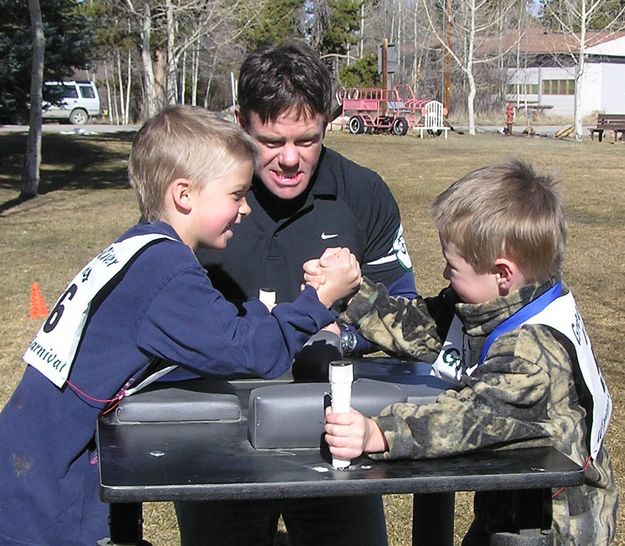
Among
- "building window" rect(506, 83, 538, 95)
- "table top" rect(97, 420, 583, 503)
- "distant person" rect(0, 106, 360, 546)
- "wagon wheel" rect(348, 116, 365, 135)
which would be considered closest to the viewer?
"table top" rect(97, 420, 583, 503)

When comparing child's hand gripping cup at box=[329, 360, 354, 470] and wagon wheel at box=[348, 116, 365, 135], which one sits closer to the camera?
child's hand gripping cup at box=[329, 360, 354, 470]

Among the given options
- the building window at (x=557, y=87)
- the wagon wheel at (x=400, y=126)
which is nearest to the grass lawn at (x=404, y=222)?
the wagon wheel at (x=400, y=126)

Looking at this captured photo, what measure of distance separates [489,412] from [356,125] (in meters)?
36.8

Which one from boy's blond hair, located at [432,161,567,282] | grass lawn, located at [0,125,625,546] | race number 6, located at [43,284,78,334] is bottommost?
grass lawn, located at [0,125,625,546]

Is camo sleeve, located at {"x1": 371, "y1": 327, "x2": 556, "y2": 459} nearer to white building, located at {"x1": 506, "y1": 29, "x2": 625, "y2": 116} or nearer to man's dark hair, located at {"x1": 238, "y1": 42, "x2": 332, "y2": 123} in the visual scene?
man's dark hair, located at {"x1": 238, "y1": 42, "x2": 332, "y2": 123}

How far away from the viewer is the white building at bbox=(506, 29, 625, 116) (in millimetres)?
60281

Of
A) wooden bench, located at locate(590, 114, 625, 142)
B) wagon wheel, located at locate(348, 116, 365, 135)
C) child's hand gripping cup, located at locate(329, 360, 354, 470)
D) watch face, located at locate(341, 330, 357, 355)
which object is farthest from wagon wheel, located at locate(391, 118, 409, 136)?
child's hand gripping cup, located at locate(329, 360, 354, 470)

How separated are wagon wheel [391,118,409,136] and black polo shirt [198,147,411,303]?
34.3 m

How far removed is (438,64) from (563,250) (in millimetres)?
61128

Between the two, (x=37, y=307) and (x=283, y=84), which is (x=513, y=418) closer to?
(x=283, y=84)

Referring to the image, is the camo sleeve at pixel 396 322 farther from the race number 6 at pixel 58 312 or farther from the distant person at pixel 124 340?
the race number 6 at pixel 58 312

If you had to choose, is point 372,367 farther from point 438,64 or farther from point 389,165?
point 438,64

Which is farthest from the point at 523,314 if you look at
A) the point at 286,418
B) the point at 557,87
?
the point at 557,87

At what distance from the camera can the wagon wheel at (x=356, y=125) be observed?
3781cm
